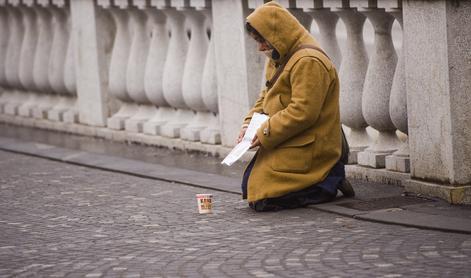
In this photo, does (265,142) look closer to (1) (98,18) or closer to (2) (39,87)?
(1) (98,18)

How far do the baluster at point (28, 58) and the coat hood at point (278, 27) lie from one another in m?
7.24

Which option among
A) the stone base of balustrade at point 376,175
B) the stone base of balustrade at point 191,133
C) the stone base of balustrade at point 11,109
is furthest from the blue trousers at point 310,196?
the stone base of balustrade at point 11,109

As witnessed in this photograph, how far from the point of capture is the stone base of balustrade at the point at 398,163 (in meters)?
10.8

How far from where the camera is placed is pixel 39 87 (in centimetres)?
1673

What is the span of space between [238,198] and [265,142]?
3.02 feet

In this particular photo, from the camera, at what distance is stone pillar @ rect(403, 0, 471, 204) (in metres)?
9.80

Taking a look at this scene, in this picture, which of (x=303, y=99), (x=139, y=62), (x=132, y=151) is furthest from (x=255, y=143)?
(x=139, y=62)

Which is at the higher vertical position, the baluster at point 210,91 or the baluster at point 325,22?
the baluster at point 325,22

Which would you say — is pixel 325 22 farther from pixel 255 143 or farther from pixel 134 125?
pixel 134 125

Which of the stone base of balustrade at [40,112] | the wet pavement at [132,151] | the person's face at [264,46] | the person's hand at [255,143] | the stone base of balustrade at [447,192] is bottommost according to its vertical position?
the stone base of balustrade at [447,192]

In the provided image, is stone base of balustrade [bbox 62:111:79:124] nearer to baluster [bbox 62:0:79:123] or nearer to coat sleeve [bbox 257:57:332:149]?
baluster [bbox 62:0:79:123]

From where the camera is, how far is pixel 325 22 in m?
11.8

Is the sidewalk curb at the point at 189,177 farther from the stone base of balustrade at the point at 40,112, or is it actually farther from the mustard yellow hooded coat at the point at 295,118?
the stone base of balustrade at the point at 40,112

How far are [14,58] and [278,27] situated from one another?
7819 mm
